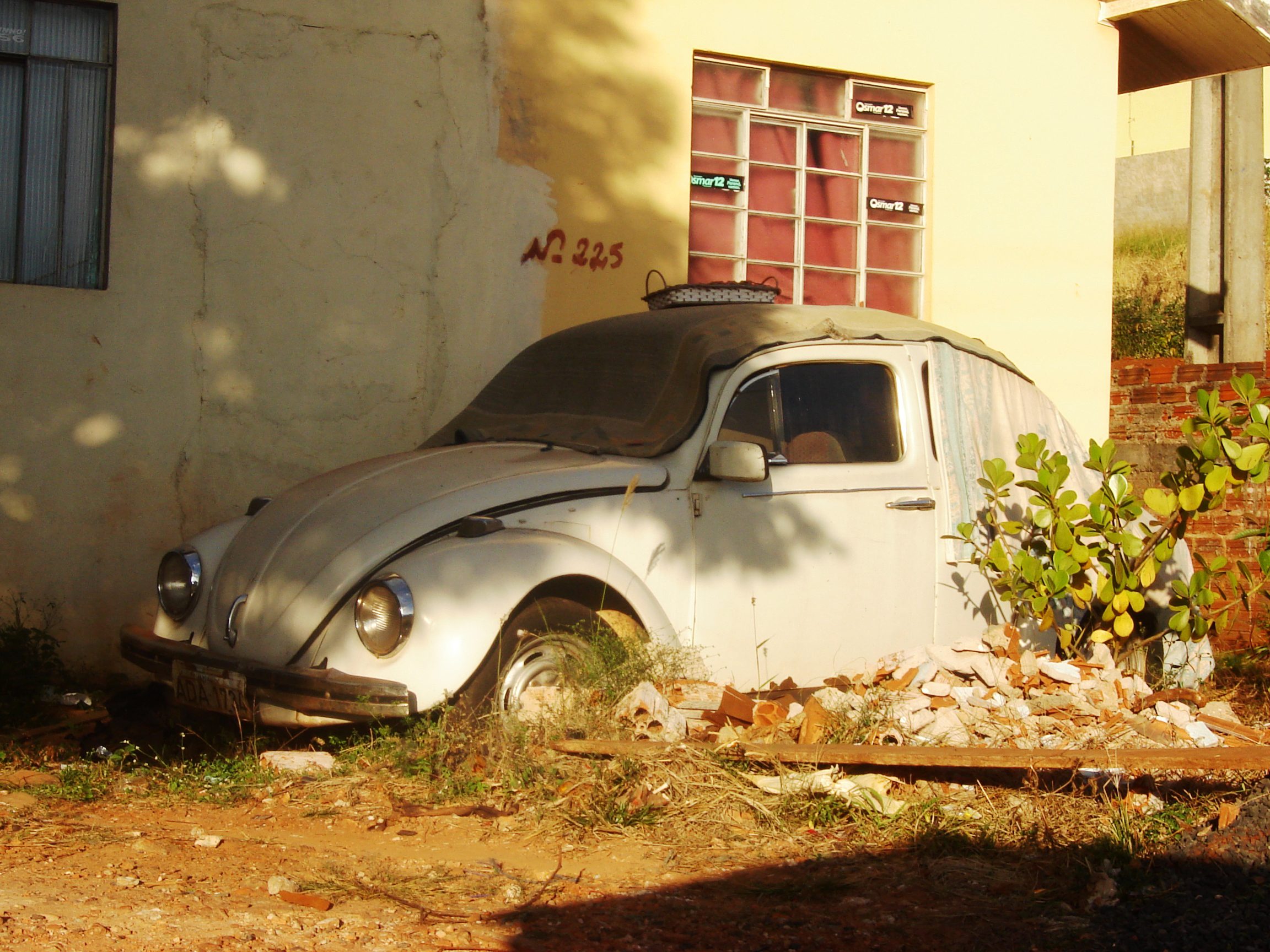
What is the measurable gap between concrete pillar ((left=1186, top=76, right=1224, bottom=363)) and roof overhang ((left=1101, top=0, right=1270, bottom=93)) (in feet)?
1.05

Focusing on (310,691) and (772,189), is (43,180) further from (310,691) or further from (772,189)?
(772,189)

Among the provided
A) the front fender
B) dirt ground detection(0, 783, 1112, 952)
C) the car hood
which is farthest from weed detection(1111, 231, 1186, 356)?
dirt ground detection(0, 783, 1112, 952)

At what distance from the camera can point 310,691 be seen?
398cm

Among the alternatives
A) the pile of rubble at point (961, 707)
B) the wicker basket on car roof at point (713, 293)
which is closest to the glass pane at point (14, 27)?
the wicker basket on car roof at point (713, 293)

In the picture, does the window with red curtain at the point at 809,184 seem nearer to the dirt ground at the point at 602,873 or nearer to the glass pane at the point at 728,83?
the glass pane at the point at 728,83

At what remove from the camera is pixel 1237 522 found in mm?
7805

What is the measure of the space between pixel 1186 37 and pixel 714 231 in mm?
3987

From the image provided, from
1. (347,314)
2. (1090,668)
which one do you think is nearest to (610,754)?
(1090,668)

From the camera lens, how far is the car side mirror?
4590 mm

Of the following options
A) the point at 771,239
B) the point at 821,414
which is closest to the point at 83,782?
the point at 821,414

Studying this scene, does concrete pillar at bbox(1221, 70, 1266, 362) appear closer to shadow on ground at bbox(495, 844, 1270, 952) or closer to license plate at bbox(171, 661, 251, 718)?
→ shadow on ground at bbox(495, 844, 1270, 952)

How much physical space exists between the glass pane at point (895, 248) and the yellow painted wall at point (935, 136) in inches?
5.6

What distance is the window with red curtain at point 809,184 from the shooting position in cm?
784

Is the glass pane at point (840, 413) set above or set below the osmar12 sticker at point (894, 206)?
below
